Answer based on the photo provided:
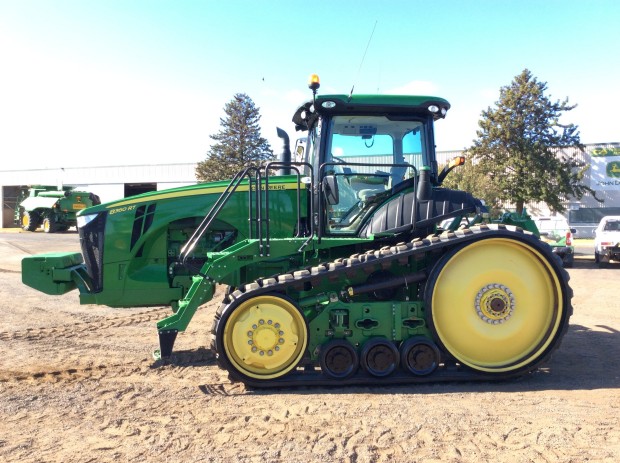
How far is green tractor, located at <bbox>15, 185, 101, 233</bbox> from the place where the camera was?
1117 inches

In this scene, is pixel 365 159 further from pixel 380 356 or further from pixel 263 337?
pixel 263 337

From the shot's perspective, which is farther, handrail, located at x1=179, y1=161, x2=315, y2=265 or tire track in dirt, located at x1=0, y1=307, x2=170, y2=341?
tire track in dirt, located at x1=0, y1=307, x2=170, y2=341

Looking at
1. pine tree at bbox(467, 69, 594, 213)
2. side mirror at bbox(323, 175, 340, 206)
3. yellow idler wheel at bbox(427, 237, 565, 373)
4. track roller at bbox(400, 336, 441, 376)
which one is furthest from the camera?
pine tree at bbox(467, 69, 594, 213)

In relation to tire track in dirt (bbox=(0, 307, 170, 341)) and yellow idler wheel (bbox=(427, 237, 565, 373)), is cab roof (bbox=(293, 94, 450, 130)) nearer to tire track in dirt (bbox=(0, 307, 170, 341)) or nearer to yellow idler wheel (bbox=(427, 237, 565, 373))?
yellow idler wheel (bbox=(427, 237, 565, 373))

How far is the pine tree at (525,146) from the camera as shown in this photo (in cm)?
2705

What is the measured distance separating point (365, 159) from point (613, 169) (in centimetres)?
3326

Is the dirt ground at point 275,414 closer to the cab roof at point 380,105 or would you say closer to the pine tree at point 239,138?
the cab roof at point 380,105

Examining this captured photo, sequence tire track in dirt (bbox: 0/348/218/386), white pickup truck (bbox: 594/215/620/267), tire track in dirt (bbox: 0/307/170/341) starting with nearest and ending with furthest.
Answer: tire track in dirt (bbox: 0/348/218/386) → tire track in dirt (bbox: 0/307/170/341) → white pickup truck (bbox: 594/215/620/267)

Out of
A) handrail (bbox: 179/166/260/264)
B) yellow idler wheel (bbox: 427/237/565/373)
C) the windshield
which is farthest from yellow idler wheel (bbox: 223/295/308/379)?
yellow idler wheel (bbox: 427/237/565/373)

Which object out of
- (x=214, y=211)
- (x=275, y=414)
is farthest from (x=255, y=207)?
(x=275, y=414)

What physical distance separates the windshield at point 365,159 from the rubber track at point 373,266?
0.65m

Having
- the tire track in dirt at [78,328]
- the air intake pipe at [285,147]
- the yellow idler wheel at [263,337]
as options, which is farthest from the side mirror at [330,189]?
the tire track in dirt at [78,328]

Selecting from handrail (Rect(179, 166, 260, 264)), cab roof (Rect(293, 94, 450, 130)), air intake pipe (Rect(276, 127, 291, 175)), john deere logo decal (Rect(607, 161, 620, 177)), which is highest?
john deere logo decal (Rect(607, 161, 620, 177))

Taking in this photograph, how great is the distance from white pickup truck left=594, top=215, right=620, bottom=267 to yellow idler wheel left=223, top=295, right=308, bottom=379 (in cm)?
1520
